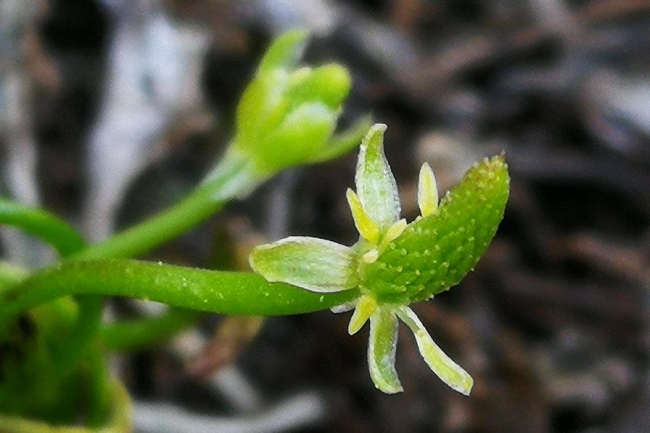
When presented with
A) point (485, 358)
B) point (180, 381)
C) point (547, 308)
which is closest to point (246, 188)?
point (180, 381)

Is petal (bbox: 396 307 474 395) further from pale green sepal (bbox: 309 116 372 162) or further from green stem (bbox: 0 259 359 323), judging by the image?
pale green sepal (bbox: 309 116 372 162)

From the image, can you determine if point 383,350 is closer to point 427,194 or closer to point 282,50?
point 427,194

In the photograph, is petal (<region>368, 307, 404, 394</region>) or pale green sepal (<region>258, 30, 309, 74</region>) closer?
petal (<region>368, 307, 404, 394</region>)

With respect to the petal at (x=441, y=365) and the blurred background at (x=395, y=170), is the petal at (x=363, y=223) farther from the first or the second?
the blurred background at (x=395, y=170)

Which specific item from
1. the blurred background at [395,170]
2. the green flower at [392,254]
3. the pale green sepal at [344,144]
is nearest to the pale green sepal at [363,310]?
the green flower at [392,254]

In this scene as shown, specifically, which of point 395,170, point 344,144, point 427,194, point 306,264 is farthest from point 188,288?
point 395,170

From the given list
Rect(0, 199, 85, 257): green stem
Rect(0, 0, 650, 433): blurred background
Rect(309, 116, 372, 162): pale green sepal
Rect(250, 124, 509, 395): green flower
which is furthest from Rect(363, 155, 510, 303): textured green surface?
Rect(0, 0, 650, 433): blurred background
